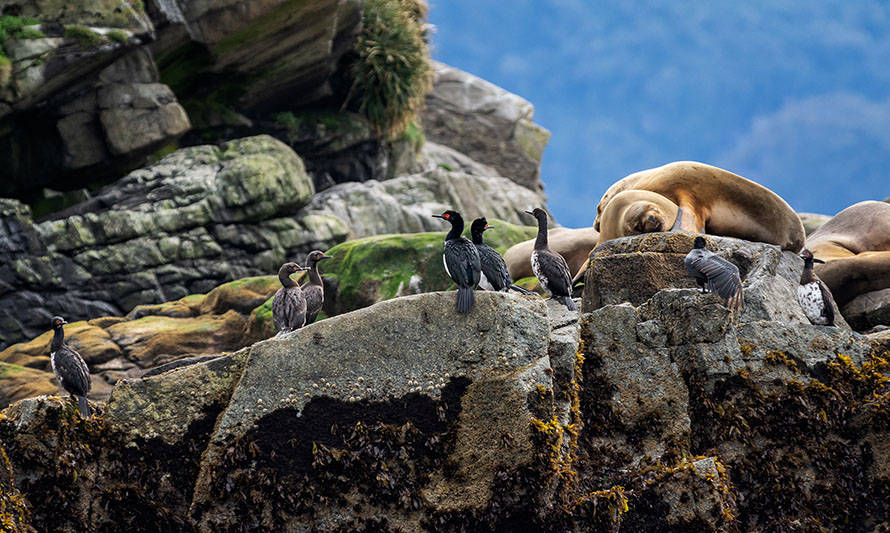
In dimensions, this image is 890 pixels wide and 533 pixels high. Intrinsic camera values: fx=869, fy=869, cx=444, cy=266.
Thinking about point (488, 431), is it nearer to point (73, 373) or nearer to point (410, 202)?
point (73, 373)

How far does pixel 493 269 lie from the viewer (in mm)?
7211

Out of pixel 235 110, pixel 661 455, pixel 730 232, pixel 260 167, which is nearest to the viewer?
pixel 661 455

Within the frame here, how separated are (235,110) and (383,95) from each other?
3.88m

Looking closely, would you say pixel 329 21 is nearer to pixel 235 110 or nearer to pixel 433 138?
pixel 235 110

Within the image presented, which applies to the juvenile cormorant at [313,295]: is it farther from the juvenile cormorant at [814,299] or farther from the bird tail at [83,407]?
the juvenile cormorant at [814,299]

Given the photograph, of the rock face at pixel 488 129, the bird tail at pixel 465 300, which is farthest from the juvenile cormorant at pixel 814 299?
the rock face at pixel 488 129

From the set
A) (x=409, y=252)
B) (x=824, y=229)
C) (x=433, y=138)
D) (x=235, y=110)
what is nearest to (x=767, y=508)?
(x=409, y=252)

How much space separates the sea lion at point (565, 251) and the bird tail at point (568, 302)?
4259 millimetres

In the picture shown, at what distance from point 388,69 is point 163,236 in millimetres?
8150

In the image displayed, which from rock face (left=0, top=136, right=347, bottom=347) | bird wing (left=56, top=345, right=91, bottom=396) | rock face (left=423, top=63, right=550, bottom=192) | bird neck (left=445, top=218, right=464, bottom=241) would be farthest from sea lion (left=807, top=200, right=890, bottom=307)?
rock face (left=423, top=63, right=550, bottom=192)

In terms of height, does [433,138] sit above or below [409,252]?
above

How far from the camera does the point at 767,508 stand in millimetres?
6492

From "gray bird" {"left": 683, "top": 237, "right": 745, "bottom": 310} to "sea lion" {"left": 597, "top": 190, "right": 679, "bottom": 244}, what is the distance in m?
2.76

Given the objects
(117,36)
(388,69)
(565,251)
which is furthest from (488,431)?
(388,69)
